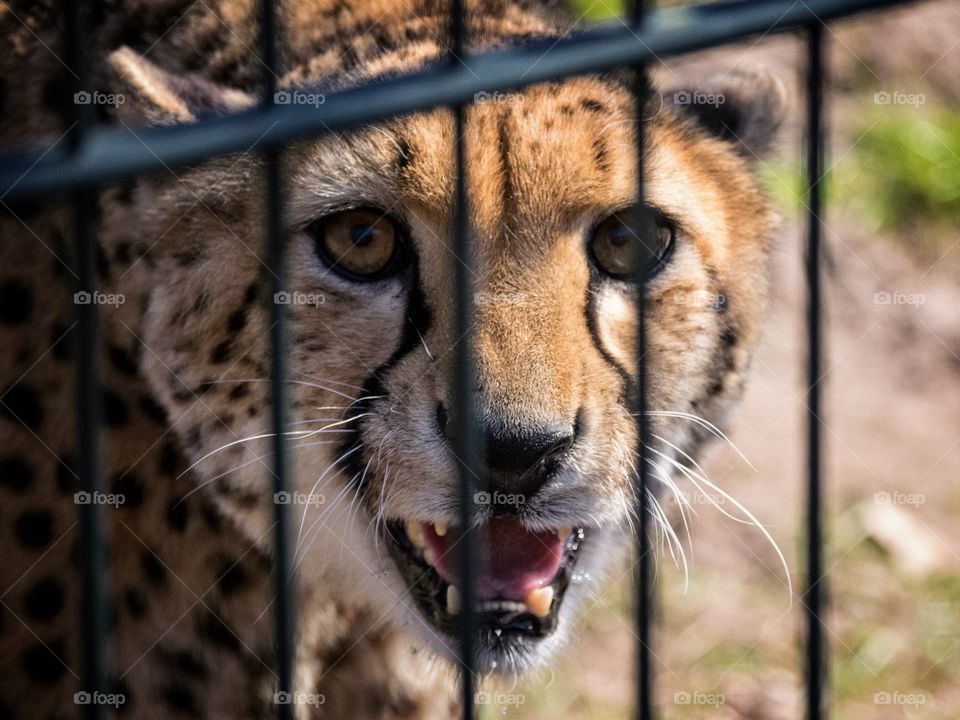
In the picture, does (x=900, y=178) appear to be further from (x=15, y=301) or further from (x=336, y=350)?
(x=15, y=301)

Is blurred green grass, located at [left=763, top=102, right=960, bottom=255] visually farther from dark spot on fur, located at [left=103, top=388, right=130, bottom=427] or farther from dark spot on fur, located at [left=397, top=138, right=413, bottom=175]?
dark spot on fur, located at [left=103, top=388, right=130, bottom=427]

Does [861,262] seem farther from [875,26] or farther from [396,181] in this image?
[396,181]

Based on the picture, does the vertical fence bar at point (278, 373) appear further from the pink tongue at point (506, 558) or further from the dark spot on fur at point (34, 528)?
the dark spot on fur at point (34, 528)

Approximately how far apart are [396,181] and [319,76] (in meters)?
0.29

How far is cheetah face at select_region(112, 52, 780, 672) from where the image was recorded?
198 cm

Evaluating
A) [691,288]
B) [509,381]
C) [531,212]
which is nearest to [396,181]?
[531,212]

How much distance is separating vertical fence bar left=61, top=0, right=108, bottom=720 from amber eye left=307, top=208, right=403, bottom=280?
0.82 metres

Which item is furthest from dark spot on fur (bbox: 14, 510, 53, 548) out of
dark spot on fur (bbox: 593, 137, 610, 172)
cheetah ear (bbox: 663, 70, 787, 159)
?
cheetah ear (bbox: 663, 70, 787, 159)

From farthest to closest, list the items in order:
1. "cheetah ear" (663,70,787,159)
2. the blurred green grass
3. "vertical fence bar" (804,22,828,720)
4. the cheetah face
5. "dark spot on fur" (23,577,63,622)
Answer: the blurred green grass, "cheetah ear" (663,70,787,159), "dark spot on fur" (23,577,63,622), the cheetah face, "vertical fence bar" (804,22,828,720)

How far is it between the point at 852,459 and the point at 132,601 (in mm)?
2266

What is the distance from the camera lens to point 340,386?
2.12m

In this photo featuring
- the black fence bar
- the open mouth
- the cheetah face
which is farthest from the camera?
the open mouth

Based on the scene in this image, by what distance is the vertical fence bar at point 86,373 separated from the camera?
124 centimetres

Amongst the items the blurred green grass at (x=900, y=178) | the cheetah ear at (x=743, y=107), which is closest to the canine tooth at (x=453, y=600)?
the cheetah ear at (x=743, y=107)
